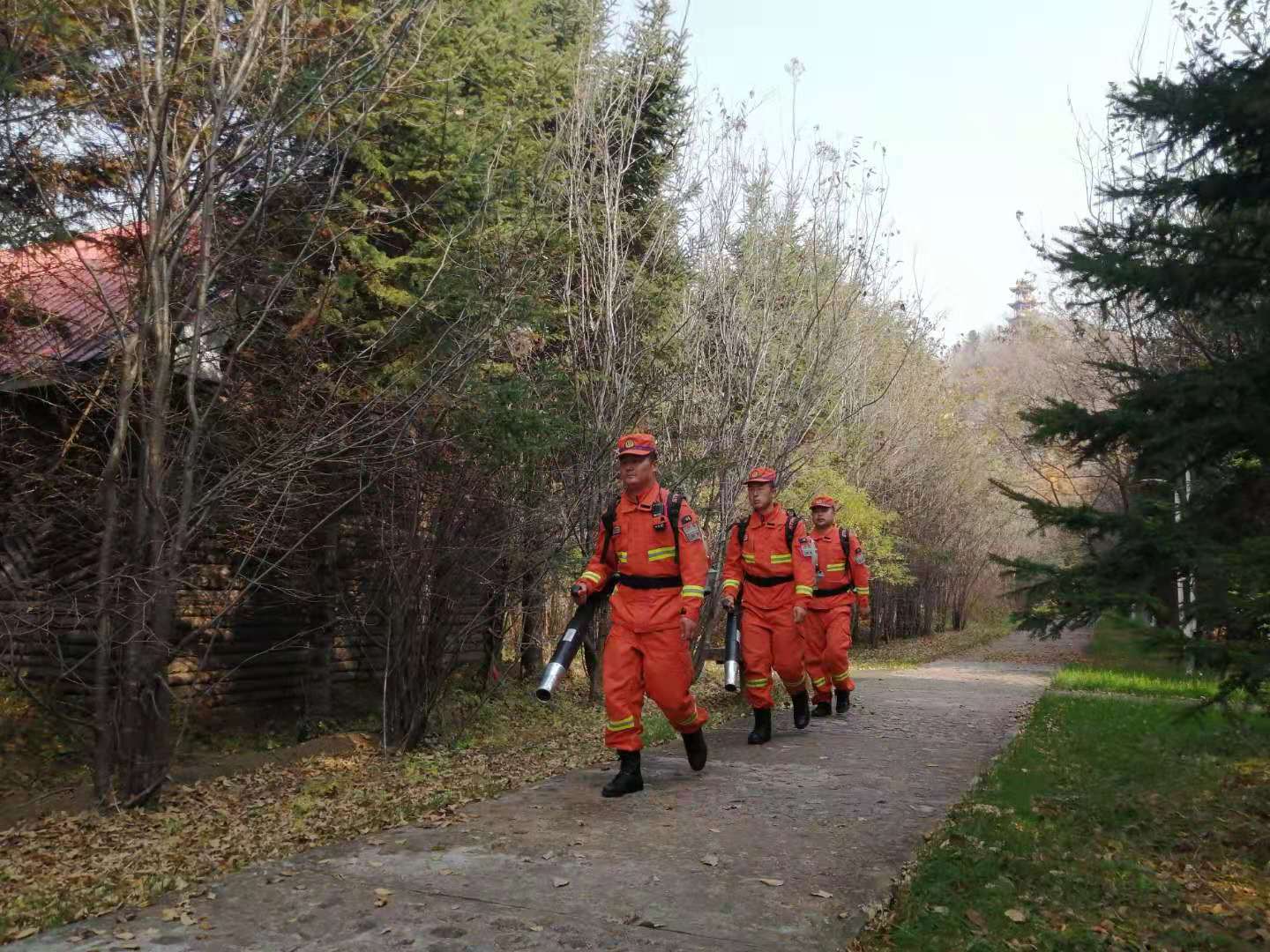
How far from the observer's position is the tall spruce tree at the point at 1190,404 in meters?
5.60

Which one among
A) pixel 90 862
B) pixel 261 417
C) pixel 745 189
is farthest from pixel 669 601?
pixel 745 189

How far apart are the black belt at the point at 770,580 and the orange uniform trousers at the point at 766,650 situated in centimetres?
23

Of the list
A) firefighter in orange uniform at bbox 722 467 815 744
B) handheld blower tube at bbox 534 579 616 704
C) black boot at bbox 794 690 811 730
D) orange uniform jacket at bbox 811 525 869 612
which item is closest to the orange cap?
handheld blower tube at bbox 534 579 616 704

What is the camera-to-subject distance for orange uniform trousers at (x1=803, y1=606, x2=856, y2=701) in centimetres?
1127

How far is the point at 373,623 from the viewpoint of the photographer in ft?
34.5

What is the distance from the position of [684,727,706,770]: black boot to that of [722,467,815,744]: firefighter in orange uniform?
5.19 feet

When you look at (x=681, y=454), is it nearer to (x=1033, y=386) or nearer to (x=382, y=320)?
(x=382, y=320)

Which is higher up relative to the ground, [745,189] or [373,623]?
[745,189]

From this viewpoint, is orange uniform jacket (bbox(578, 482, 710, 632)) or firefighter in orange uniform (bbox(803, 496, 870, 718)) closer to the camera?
orange uniform jacket (bbox(578, 482, 710, 632))

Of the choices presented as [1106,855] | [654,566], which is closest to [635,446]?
[654,566]

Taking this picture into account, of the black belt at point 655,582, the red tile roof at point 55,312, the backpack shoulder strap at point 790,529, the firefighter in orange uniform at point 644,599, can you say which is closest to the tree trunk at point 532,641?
the backpack shoulder strap at point 790,529

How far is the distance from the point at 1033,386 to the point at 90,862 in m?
33.3

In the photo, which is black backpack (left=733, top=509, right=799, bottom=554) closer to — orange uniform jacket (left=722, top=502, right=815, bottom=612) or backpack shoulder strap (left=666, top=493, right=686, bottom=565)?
orange uniform jacket (left=722, top=502, right=815, bottom=612)

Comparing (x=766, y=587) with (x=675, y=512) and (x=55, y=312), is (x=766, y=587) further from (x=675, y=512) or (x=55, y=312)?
(x=55, y=312)
